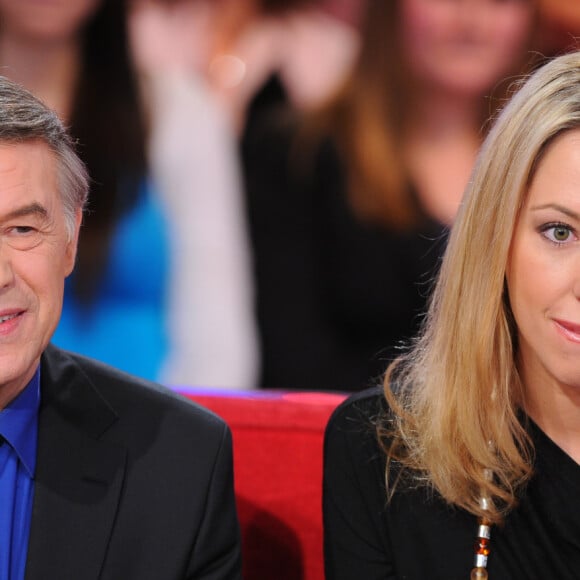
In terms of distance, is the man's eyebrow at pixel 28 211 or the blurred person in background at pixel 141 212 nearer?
the man's eyebrow at pixel 28 211

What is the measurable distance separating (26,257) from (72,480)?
30 cm

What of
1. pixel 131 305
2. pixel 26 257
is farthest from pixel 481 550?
pixel 131 305

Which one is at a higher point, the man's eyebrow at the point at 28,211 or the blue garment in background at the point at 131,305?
the man's eyebrow at the point at 28,211

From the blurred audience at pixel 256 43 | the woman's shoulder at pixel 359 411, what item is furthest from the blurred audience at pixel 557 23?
the woman's shoulder at pixel 359 411

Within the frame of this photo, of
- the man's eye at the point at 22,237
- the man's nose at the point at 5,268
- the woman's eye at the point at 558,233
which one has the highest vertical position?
the woman's eye at the point at 558,233

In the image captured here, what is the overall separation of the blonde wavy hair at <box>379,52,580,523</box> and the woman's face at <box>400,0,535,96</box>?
1651mm

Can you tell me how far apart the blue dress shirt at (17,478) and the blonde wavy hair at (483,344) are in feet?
1.56

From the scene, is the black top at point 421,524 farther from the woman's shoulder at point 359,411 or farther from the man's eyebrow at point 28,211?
the man's eyebrow at point 28,211

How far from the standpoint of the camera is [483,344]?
139 centimetres

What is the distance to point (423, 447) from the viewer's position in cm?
142

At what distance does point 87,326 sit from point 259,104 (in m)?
0.84

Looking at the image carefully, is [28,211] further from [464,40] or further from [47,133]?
[464,40]

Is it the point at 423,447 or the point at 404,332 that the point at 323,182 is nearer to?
the point at 404,332

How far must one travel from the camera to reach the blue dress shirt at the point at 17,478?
1.31 metres
